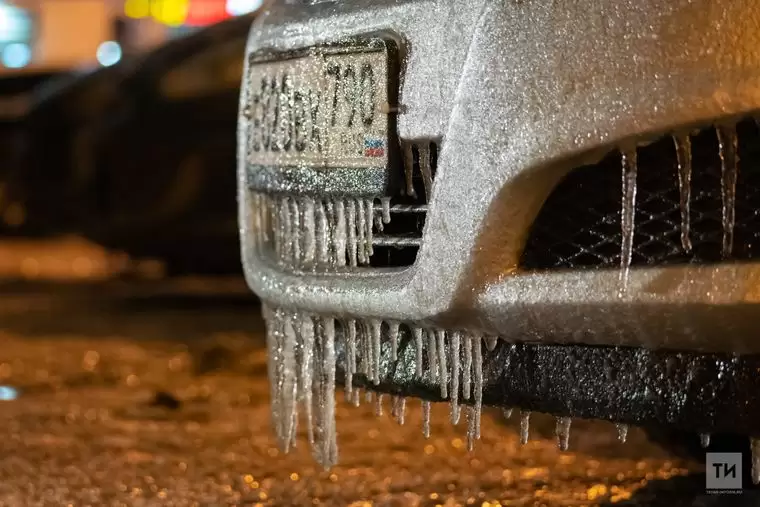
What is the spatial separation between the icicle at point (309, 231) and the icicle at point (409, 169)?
0.26 m

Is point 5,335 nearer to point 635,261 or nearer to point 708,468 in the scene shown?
point 708,468

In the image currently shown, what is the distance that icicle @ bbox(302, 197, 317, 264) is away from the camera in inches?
67.9

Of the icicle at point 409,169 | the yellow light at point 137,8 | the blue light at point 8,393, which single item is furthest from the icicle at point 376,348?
the yellow light at point 137,8

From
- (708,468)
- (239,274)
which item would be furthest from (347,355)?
(239,274)

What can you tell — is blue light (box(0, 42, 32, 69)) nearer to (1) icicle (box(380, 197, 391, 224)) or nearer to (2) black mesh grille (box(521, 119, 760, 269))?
(1) icicle (box(380, 197, 391, 224))

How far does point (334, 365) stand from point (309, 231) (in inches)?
10.4

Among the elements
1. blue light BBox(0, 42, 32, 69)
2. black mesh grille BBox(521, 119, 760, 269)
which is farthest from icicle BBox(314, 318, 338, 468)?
blue light BBox(0, 42, 32, 69)

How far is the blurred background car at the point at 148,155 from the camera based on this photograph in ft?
12.8

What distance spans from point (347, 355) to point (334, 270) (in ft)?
0.54

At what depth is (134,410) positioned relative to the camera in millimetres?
2760

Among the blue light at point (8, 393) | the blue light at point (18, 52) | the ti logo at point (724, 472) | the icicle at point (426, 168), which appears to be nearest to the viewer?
the icicle at point (426, 168)

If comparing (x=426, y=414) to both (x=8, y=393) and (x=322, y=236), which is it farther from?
(x=8, y=393)

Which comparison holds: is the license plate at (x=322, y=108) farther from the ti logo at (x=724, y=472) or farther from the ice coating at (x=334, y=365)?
the ti logo at (x=724, y=472)

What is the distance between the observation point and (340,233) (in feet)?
5.43
